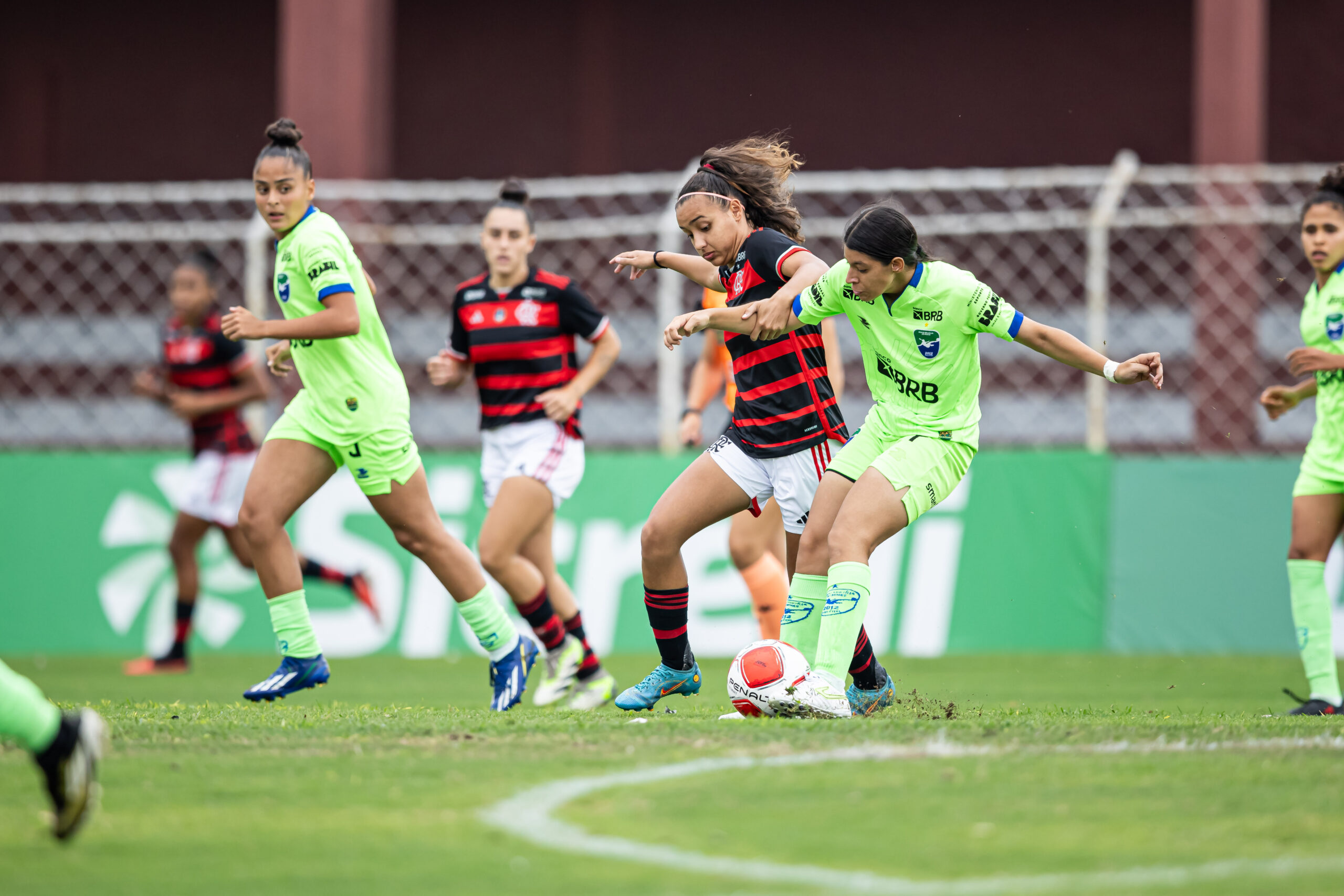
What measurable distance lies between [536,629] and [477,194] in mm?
3887

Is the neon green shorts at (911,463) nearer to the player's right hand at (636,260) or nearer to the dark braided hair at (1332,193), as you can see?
the player's right hand at (636,260)

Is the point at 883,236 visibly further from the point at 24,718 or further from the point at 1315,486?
the point at 24,718

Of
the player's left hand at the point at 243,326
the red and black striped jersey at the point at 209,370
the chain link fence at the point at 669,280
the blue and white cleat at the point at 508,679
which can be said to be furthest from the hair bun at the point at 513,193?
the red and black striped jersey at the point at 209,370

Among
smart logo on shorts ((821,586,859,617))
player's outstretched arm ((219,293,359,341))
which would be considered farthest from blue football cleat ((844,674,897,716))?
player's outstretched arm ((219,293,359,341))

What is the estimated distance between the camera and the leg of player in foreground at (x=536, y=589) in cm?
670

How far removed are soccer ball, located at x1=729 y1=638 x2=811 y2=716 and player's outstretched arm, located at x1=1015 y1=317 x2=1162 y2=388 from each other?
4.29 ft

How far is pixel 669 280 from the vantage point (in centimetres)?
995

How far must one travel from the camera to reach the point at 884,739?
434cm

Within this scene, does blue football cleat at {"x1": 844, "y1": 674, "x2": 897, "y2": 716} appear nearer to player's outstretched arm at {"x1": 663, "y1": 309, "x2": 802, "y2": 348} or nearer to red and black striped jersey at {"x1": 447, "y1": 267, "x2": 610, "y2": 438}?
player's outstretched arm at {"x1": 663, "y1": 309, "x2": 802, "y2": 348}

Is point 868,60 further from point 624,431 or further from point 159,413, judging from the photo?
point 159,413

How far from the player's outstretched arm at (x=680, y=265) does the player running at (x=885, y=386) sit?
0.63m

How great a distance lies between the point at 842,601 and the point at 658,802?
146cm

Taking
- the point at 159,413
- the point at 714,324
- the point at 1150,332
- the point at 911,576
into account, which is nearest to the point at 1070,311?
the point at 1150,332

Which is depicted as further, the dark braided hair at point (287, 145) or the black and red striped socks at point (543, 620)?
the black and red striped socks at point (543, 620)
